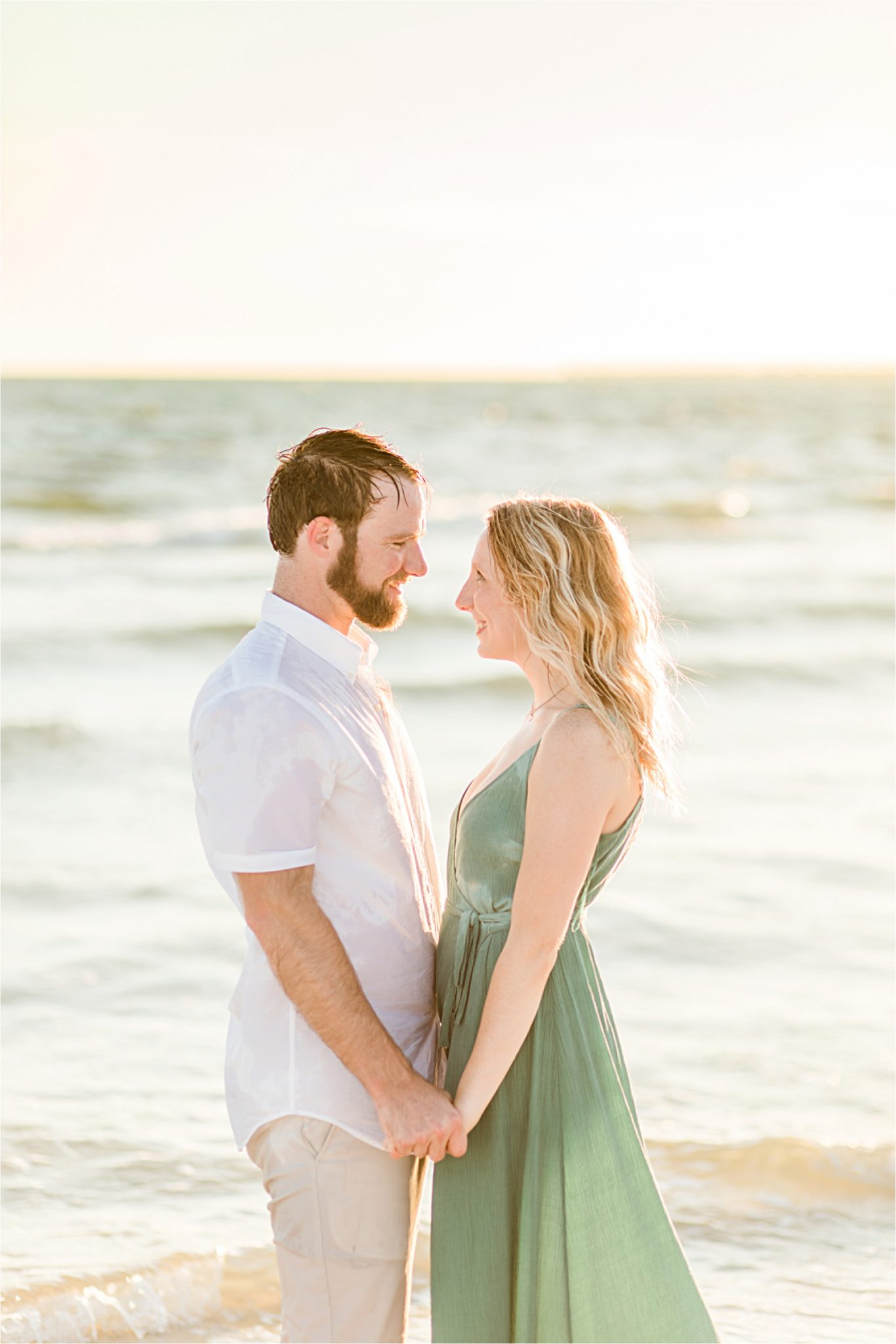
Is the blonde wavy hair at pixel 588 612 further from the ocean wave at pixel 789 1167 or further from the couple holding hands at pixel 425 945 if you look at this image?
the ocean wave at pixel 789 1167

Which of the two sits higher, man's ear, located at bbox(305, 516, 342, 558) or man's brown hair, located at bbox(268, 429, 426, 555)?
man's brown hair, located at bbox(268, 429, 426, 555)

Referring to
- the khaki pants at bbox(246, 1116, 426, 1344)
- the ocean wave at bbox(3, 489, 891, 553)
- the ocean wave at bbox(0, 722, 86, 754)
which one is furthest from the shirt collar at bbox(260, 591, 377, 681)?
the ocean wave at bbox(3, 489, 891, 553)

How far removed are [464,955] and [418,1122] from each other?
1.05ft

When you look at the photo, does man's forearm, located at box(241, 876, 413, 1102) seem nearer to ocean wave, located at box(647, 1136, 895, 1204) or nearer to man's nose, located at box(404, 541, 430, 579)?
man's nose, located at box(404, 541, 430, 579)

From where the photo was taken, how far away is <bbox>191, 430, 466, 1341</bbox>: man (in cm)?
240

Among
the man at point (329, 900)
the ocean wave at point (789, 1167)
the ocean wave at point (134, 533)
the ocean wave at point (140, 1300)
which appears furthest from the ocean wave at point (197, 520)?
the man at point (329, 900)

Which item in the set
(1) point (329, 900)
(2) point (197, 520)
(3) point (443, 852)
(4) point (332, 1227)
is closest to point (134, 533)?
(2) point (197, 520)

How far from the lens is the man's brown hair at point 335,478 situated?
259cm

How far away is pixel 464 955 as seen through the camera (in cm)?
262

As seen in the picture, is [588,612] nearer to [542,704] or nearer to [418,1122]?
[542,704]

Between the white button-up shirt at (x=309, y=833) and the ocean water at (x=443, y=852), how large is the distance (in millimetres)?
814

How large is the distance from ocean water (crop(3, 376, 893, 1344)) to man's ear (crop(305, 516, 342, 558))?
22.8 inches

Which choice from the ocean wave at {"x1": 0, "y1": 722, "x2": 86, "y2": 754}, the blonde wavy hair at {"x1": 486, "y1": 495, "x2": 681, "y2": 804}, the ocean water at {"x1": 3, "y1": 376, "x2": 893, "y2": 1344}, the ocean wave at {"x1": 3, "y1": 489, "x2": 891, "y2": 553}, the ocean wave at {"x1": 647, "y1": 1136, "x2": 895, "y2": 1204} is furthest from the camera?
the ocean wave at {"x1": 3, "y1": 489, "x2": 891, "y2": 553}

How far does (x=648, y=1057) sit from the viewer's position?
537 centimetres
